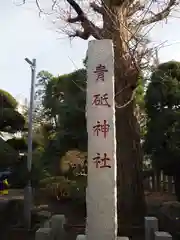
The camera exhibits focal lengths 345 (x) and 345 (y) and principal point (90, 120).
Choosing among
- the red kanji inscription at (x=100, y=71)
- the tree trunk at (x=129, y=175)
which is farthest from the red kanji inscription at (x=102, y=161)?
the tree trunk at (x=129, y=175)

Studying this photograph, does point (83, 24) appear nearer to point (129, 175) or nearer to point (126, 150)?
point (126, 150)

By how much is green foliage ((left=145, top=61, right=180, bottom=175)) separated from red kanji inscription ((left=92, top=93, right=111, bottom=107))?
6147mm

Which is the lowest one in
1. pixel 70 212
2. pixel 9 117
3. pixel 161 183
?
pixel 70 212

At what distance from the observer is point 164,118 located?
437 inches

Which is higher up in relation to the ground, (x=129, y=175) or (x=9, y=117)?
(x=9, y=117)

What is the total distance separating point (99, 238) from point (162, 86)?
779cm

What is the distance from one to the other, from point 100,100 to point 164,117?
6.50m

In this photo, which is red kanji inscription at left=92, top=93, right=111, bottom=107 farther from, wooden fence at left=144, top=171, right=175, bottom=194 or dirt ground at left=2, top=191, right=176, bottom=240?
wooden fence at left=144, top=171, right=175, bottom=194

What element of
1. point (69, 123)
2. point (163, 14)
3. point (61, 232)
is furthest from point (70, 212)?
point (163, 14)

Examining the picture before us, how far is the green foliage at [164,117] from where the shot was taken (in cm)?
1098

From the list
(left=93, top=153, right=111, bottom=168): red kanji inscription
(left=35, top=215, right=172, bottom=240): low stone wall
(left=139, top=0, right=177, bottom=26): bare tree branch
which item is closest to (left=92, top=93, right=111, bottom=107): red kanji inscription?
(left=93, top=153, right=111, bottom=168): red kanji inscription

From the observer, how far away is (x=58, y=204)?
45.7 ft

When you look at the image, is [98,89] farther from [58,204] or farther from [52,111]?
[52,111]

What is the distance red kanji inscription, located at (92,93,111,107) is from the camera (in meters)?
5.00
